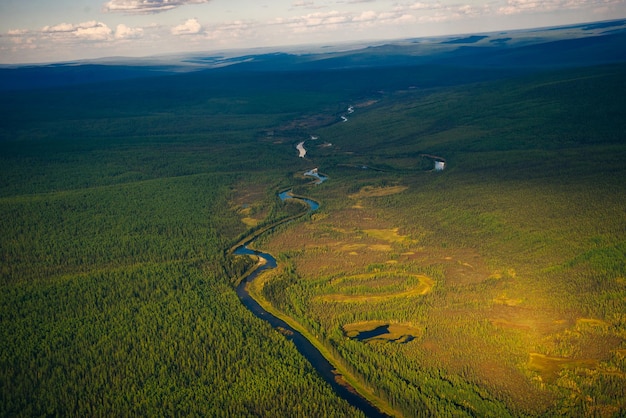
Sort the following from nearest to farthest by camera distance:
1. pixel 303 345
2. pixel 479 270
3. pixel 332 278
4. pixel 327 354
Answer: pixel 327 354 < pixel 303 345 < pixel 479 270 < pixel 332 278

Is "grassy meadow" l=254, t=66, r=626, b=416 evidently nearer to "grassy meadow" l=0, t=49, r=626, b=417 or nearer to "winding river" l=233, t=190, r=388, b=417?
"grassy meadow" l=0, t=49, r=626, b=417

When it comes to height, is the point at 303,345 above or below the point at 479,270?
below

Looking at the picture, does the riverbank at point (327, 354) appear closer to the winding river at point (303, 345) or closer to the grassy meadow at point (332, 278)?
the winding river at point (303, 345)

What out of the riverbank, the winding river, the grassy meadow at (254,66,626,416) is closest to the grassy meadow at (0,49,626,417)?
the grassy meadow at (254,66,626,416)

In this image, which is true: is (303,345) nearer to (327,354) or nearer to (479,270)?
(327,354)

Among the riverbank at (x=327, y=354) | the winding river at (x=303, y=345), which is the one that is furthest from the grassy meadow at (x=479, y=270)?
the winding river at (x=303, y=345)

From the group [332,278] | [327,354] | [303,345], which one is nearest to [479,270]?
[332,278]

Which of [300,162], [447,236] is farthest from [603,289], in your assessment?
[300,162]
